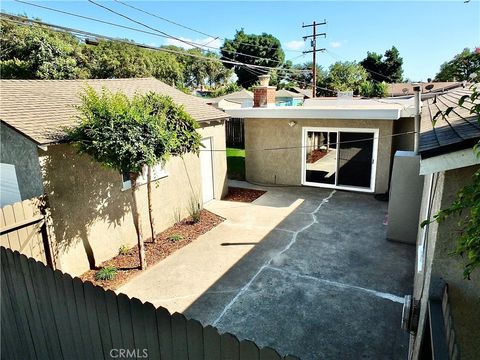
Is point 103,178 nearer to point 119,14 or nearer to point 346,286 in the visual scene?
point 119,14

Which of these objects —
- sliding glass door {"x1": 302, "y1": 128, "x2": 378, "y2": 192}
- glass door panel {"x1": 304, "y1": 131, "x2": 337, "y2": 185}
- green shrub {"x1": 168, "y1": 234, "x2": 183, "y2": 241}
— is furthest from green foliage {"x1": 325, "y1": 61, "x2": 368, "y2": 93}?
green shrub {"x1": 168, "y1": 234, "x2": 183, "y2": 241}

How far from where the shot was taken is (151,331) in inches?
113

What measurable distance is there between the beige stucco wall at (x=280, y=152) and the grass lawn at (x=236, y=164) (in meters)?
0.88

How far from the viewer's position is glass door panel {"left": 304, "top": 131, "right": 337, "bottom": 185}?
12.6 metres

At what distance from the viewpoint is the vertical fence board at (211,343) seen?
2510 mm

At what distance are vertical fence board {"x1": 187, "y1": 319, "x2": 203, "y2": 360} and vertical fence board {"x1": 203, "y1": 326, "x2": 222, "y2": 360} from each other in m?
0.05

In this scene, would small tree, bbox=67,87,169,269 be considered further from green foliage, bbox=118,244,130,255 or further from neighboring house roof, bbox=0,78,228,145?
green foliage, bbox=118,244,130,255

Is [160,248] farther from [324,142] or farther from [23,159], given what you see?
[324,142]

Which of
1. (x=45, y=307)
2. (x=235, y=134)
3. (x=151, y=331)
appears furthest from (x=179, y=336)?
(x=235, y=134)

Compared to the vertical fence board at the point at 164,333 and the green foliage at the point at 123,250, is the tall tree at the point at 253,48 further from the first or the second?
the vertical fence board at the point at 164,333

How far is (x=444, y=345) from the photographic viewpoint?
2.38 metres

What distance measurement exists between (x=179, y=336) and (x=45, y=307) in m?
2.03

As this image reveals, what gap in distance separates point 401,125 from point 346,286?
790 centimetres

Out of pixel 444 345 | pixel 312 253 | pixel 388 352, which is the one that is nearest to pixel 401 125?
pixel 312 253
